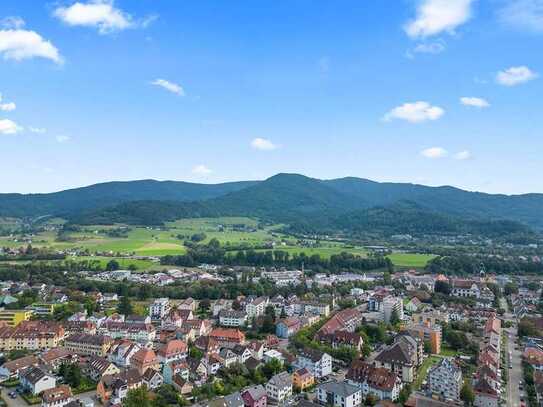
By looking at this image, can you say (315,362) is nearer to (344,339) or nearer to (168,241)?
(344,339)

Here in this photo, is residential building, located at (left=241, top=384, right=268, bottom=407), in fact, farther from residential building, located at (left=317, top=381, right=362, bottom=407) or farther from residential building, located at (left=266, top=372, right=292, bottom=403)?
residential building, located at (left=317, top=381, right=362, bottom=407)

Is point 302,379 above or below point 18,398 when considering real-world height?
above

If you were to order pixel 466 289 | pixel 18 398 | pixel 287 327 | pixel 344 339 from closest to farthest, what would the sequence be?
pixel 18 398, pixel 344 339, pixel 287 327, pixel 466 289

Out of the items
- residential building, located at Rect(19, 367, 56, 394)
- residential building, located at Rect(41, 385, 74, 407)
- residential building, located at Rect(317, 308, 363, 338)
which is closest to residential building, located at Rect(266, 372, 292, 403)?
residential building, located at Rect(317, 308, 363, 338)

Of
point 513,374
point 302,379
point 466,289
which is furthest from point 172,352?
point 466,289

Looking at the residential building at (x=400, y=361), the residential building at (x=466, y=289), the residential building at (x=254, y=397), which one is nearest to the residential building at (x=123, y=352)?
the residential building at (x=254, y=397)
